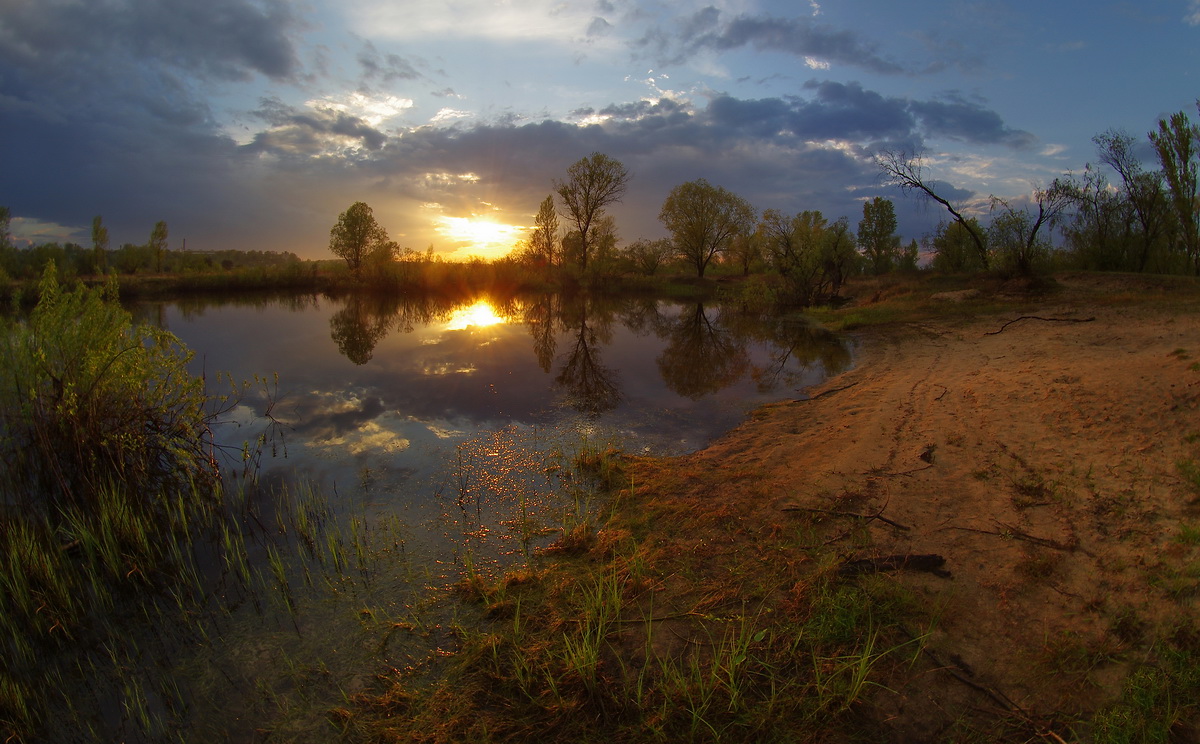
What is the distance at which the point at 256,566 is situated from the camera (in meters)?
4.21

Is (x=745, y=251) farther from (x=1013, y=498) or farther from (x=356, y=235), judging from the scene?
(x=1013, y=498)

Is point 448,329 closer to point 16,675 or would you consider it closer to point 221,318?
point 221,318

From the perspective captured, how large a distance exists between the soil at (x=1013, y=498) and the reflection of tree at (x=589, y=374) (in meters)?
2.86

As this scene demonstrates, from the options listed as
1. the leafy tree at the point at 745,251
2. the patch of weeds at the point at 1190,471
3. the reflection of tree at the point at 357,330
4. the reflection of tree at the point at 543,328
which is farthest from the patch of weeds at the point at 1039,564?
the leafy tree at the point at 745,251

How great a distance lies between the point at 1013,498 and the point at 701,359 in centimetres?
958

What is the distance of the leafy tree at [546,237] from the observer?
43.6 metres

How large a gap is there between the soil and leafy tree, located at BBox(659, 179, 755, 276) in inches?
1370

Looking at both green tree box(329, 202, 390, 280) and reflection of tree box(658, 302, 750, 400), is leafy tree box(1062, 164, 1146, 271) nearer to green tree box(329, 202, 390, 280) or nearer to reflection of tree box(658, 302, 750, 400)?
reflection of tree box(658, 302, 750, 400)

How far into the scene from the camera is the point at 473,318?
74.8 feet

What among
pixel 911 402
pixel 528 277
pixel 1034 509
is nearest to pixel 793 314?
pixel 911 402

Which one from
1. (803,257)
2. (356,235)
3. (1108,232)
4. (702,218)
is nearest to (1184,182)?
(1108,232)

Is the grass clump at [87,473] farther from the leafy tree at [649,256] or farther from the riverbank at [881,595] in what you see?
the leafy tree at [649,256]

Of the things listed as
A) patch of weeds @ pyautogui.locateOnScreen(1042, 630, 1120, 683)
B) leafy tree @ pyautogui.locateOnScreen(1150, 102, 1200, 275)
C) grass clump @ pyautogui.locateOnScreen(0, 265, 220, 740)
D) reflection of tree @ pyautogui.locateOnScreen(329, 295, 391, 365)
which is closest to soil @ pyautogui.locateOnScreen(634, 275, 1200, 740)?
patch of weeds @ pyautogui.locateOnScreen(1042, 630, 1120, 683)

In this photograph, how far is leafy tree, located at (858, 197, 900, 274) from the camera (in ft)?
162
